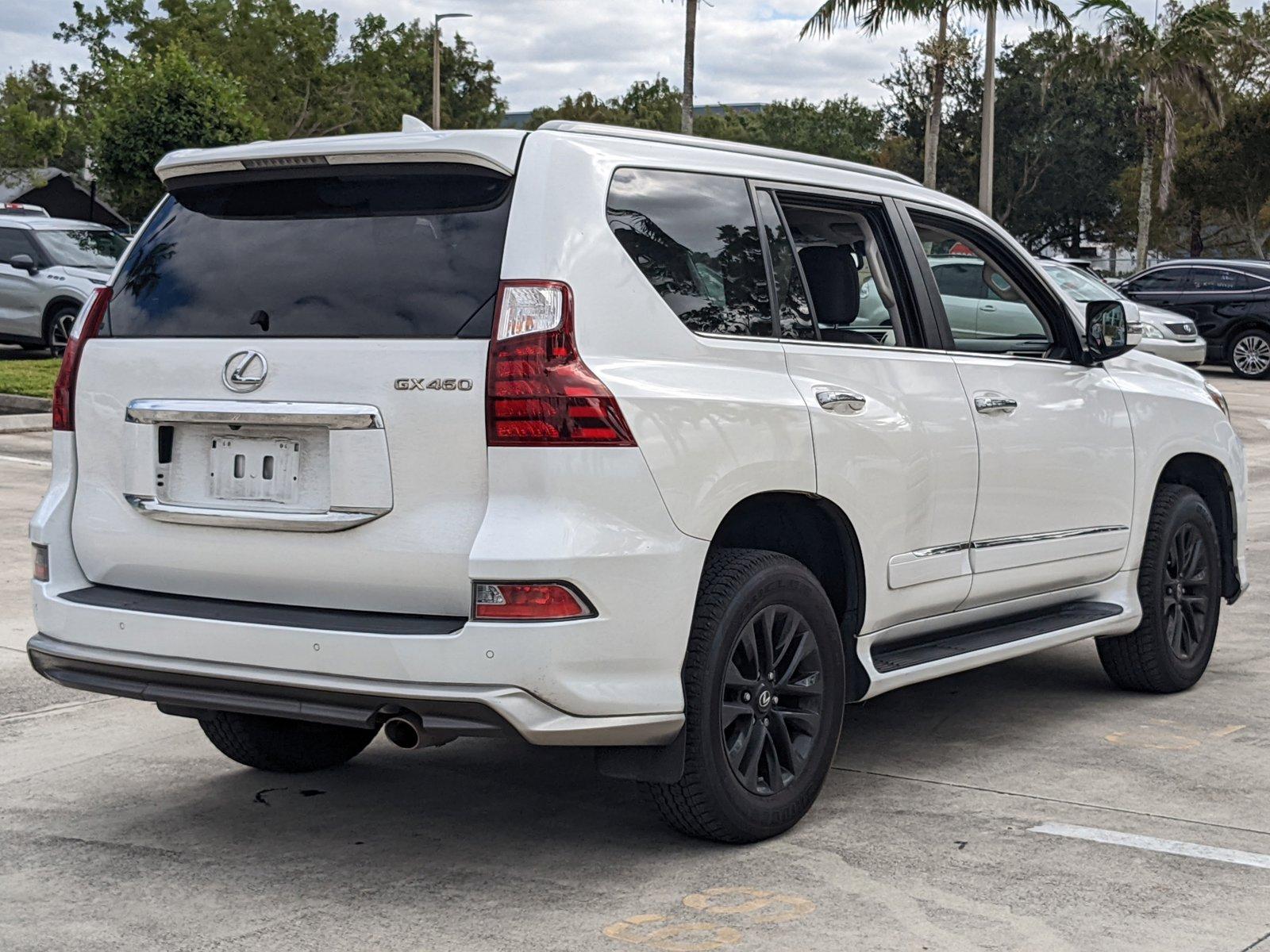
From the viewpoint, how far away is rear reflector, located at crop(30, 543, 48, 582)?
4562 mm

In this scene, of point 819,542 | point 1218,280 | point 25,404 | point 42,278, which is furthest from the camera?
point 1218,280

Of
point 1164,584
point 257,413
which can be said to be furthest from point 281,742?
point 1164,584

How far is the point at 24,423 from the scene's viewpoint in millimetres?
15141

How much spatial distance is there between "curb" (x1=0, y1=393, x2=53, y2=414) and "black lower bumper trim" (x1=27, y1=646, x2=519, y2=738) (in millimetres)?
12604

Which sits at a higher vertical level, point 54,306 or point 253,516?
point 54,306

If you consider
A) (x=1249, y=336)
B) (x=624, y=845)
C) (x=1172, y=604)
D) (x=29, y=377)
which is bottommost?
(x=624, y=845)

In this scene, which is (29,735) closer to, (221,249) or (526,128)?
(221,249)

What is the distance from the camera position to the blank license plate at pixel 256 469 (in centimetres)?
419

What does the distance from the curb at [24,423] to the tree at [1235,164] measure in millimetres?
44301

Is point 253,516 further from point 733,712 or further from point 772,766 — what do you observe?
point 772,766

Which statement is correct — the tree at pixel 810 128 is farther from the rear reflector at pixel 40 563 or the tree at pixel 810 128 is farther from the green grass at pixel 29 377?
the rear reflector at pixel 40 563

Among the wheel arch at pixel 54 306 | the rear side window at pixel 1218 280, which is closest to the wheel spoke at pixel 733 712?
the wheel arch at pixel 54 306

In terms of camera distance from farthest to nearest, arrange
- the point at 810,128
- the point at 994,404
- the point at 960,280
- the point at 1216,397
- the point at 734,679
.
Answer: the point at 810,128
the point at 1216,397
the point at 960,280
the point at 994,404
the point at 734,679

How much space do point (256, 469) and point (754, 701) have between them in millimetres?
1431
